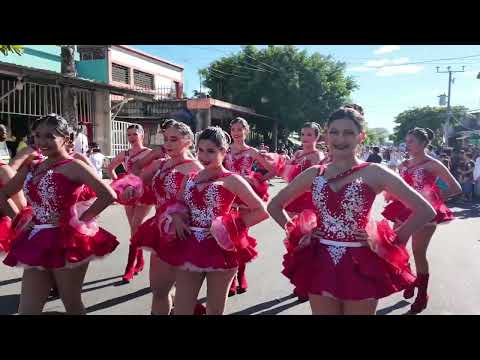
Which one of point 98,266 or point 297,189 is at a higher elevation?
point 297,189

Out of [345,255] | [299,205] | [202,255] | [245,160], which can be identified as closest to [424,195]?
[299,205]

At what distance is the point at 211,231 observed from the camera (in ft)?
11.0

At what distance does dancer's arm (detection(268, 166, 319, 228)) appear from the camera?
3.12 metres

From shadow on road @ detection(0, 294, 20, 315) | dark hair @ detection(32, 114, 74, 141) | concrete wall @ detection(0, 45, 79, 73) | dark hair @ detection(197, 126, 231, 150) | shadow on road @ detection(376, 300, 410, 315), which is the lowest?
shadow on road @ detection(376, 300, 410, 315)

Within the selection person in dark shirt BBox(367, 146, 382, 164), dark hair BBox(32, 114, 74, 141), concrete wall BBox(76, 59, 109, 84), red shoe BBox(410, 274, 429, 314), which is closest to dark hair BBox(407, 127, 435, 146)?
red shoe BBox(410, 274, 429, 314)

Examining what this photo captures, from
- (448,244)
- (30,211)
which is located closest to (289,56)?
(448,244)

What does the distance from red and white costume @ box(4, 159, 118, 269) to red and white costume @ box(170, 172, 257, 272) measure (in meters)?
0.69

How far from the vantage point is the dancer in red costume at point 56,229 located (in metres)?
3.25

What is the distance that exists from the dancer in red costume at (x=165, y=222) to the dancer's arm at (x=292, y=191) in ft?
2.68

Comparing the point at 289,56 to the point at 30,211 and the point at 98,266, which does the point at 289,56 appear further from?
the point at 30,211

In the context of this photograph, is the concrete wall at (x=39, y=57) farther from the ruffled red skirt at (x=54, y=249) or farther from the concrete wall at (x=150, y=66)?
the ruffled red skirt at (x=54, y=249)

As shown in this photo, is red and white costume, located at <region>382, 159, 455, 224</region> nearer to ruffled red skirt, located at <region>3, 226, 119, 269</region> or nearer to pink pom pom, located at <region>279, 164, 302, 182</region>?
pink pom pom, located at <region>279, 164, 302, 182</region>

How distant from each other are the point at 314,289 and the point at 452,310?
112 inches
